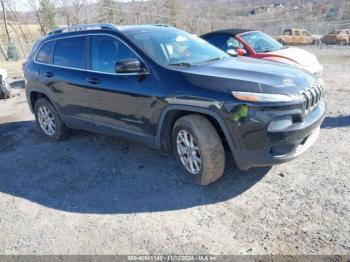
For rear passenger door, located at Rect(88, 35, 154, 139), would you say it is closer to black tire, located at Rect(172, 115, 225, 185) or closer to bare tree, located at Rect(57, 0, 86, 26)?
black tire, located at Rect(172, 115, 225, 185)

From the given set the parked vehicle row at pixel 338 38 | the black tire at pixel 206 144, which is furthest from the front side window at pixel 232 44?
the parked vehicle row at pixel 338 38

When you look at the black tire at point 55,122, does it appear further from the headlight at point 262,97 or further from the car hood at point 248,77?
the headlight at point 262,97

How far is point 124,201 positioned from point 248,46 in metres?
5.39

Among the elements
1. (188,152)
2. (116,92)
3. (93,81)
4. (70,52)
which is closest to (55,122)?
(70,52)

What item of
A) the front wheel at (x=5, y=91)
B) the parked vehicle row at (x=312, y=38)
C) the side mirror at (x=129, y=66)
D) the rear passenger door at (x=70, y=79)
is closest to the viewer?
the side mirror at (x=129, y=66)

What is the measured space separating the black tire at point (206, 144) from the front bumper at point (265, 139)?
227 millimetres

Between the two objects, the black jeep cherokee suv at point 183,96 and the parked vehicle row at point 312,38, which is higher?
the black jeep cherokee suv at point 183,96

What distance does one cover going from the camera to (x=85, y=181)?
424 cm

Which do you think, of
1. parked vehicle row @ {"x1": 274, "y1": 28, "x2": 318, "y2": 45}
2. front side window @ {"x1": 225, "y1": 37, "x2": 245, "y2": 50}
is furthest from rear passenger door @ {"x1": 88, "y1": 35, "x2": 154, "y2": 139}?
parked vehicle row @ {"x1": 274, "y1": 28, "x2": 318, "y2": 45}

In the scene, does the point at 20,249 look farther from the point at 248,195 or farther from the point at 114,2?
the point at 114,2

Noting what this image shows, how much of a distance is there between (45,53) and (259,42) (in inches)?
201

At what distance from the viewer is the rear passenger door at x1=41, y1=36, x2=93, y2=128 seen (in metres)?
Answer: 4.82

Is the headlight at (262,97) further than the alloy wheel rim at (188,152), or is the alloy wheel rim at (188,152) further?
the alloy wheel rim at (188,152)

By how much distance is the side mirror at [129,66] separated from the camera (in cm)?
387
